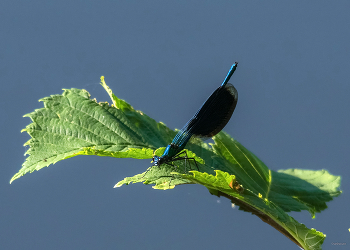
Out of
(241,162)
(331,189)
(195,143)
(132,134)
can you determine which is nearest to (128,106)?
(132,134)

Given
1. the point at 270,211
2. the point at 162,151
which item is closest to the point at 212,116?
the point at 162,151

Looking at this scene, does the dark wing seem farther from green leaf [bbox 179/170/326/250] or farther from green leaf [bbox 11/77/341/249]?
green leaf [bbox 179/170/326/250]

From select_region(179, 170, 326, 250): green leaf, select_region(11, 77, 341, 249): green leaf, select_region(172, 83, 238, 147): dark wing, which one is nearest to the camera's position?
select_region(179, 170, 326, 250): green leaf

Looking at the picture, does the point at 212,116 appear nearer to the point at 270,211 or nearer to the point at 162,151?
the point at 162,151

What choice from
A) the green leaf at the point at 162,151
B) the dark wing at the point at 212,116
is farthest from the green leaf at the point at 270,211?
the dark wing at the point at 212,116

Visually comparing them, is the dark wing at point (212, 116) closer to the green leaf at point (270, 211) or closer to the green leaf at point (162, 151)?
the green leaf at point (162, 151)

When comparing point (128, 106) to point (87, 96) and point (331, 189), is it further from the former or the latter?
point (331, 189)

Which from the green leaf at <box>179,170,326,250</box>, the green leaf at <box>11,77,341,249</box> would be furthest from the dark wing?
the green leaf at <box>179,170,326,250</box>

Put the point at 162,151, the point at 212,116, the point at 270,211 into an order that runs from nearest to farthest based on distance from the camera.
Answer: the point at 270,211, the point at 162,151, the point at 212,116

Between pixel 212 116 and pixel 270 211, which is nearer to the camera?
pixel 270 211
